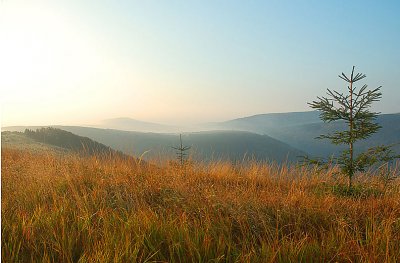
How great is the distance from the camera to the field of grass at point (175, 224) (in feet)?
9.73

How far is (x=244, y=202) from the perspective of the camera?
4523mm

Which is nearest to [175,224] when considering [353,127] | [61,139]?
[353,127]

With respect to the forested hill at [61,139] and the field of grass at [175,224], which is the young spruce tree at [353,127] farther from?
the forested hill at [61,139]

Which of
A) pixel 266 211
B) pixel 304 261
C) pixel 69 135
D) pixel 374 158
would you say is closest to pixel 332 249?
pixel 304 261

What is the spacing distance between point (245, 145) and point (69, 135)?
561 ft

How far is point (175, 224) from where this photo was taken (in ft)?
11.3

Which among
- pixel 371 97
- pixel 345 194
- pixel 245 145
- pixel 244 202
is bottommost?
pixel 245 145

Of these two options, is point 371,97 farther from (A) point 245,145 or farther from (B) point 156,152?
(A) point 245,145

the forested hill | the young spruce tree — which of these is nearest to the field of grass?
the young spruce tree

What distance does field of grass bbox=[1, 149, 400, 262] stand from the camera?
2967mm

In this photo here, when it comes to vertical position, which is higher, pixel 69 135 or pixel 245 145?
pixel 69 135

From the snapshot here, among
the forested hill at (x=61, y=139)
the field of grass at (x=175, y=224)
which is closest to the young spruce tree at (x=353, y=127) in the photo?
the field of grass at (x=175, y=224)

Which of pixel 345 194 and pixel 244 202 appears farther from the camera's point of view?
pixel 345 194

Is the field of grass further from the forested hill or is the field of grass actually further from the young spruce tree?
the forested hill
